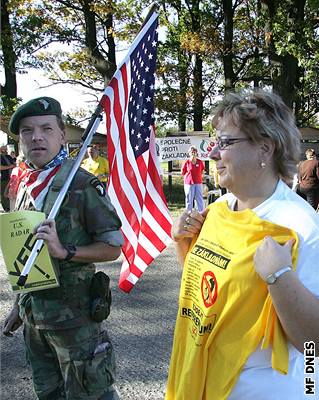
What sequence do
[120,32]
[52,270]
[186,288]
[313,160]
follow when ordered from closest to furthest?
1. [186,288]
2. [52,270]
3. [313,160]
4. [120,32]

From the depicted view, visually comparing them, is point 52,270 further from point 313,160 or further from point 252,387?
point 313,160

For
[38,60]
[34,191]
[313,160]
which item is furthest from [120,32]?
[34,191]

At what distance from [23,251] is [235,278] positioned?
1.07m

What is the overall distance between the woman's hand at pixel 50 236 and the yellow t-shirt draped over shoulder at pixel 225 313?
0.65m

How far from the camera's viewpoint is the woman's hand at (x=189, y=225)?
75.0 inches

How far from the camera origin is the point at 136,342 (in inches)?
170

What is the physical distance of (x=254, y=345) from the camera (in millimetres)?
1532

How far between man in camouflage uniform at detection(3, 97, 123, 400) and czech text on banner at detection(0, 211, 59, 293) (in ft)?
0.33

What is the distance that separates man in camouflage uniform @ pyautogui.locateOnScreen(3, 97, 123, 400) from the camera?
2.27 m

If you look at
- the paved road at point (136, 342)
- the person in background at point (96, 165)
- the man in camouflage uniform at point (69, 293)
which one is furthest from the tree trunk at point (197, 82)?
the man in camouflage uniform at point (69, 293)

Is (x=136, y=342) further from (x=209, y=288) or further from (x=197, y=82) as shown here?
(x=197, y=82)

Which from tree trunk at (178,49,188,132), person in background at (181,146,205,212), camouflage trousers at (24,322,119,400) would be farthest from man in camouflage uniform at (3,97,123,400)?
tree trunk at (178,49,188,132)

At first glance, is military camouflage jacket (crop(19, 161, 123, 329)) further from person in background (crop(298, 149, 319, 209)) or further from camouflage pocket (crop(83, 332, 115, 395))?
person in background (crop(298, 149, 319, 209))

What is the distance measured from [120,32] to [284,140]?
19896mm
